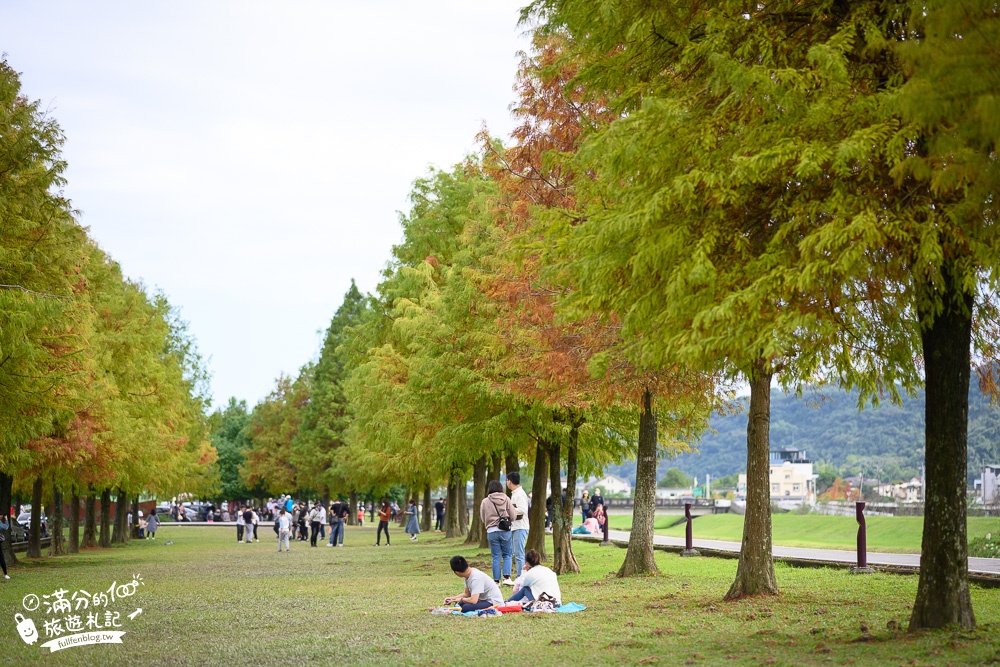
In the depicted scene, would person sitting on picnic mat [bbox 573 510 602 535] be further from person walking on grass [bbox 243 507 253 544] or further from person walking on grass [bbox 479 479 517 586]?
person walking on grass [bbox 479 479 517 586]

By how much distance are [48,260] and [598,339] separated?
1129 centimetres

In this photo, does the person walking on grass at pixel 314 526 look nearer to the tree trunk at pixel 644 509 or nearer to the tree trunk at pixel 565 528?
the tree trunk at pixel 565 528

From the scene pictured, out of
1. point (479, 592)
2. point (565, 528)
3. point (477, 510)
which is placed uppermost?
point (565, 528)

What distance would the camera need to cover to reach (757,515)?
15.7 m

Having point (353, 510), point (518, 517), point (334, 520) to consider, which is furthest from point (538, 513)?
point (353, 510)

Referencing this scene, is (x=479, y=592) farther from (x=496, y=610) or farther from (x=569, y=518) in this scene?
(x=569, y=518)

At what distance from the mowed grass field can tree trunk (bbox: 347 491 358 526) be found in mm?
28462

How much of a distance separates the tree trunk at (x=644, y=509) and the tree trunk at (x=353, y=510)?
58.2 m

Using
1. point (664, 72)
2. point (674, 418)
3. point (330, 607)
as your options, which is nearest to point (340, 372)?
point (674, 418)

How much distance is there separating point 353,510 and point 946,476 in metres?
73.3

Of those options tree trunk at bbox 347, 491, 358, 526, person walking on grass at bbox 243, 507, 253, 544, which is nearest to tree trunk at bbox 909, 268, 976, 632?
person walking on grass at bbox 243, 507, 253, 544

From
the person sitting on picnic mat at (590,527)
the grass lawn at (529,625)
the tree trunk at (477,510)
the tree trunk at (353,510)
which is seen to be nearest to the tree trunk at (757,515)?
the grass lawn at (529,625)

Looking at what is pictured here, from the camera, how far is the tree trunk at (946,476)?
1059 centimetres

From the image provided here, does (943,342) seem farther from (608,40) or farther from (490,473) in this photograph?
(490,473)
